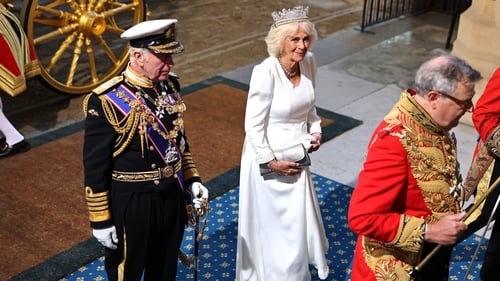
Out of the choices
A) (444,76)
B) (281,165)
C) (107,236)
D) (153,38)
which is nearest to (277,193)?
(281,165)

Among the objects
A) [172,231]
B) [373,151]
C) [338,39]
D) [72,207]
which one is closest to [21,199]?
[72,207]

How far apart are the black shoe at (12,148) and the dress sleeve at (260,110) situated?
2.63 meters

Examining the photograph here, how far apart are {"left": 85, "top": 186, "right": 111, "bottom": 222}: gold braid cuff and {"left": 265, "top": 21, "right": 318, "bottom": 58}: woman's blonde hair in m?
1.10

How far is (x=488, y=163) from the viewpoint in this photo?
3361 mm

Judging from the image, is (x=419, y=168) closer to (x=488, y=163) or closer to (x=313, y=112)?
(x=488, y=163)

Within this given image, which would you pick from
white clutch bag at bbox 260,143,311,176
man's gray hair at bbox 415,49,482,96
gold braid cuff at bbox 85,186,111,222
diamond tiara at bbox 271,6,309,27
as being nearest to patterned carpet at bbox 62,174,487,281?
white clutch bag at bbox 260,143,311,176

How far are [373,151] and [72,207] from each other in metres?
2.76

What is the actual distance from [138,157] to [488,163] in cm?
174

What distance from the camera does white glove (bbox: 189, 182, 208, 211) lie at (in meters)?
3.09

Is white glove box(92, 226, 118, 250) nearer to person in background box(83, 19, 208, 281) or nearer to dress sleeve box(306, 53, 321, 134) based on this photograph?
person in background box(83, 19, 208, 281)

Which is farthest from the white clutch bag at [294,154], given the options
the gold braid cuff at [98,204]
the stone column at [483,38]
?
the stone column at [483,38]

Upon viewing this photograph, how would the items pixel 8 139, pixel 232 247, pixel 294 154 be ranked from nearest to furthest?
pixel 294 154 < pixel 232 247 < pixel 8 139

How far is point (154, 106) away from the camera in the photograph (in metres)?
2.83

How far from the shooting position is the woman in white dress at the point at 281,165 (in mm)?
3297
